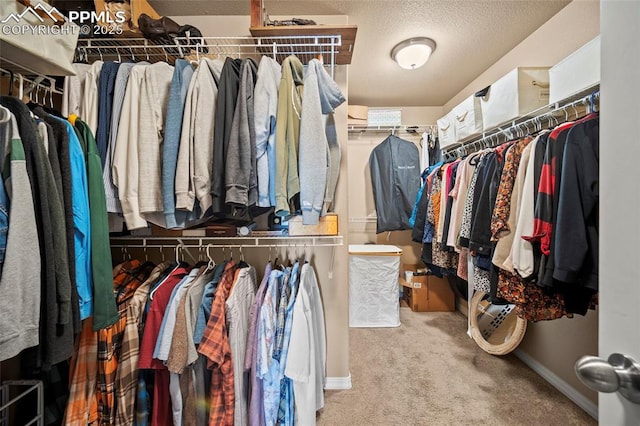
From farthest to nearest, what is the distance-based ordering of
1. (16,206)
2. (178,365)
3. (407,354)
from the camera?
1. (407,354)
2. (178,365)
3. (16,206)

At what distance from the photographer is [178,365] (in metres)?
1.03

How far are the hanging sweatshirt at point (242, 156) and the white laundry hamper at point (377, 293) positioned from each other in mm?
1589

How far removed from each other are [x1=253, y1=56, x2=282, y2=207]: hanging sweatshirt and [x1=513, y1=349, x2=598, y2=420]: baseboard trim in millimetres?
2007

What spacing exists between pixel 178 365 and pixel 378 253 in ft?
5.93

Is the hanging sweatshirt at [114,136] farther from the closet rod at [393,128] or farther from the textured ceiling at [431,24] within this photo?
the closet rod at [393,128]

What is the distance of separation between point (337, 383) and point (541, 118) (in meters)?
2.00

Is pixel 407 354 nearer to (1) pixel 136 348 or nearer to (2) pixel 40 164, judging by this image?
(1) pixel 136 348

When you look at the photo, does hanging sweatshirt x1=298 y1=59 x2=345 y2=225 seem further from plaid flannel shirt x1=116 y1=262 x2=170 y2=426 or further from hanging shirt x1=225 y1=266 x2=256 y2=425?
plaid flannel shirt x1=116 y1=262 x2=170 y2=426

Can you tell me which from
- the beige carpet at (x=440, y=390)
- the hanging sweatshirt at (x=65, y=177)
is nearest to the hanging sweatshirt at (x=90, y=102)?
the hanging sweatshirt at (x=65, y=177)

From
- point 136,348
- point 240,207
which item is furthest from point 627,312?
point 136,348

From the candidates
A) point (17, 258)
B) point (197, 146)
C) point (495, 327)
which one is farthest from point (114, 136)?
point (495, 327)

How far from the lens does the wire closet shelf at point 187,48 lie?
131 centimetres

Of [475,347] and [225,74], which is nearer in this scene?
[225,74]

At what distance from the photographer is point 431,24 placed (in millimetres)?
1749
